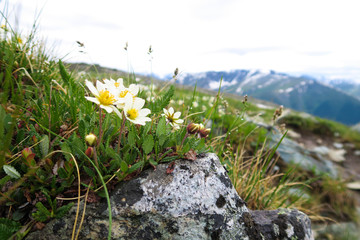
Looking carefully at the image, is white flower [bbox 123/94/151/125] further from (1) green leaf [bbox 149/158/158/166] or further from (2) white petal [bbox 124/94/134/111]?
(1) green leaf [bbox 149/158/158/166]

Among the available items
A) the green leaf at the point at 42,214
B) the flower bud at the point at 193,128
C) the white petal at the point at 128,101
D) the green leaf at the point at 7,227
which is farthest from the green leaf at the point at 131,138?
the green leaf at the point at 7,227

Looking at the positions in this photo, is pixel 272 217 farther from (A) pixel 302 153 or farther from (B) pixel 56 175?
(A) pixel 302 153

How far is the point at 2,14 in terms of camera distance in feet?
8.73

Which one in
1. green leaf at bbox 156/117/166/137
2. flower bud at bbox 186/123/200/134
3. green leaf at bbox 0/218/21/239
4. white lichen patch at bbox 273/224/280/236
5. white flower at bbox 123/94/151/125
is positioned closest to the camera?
green leaf at bbox 0/218/21/239

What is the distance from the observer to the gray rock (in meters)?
1.38

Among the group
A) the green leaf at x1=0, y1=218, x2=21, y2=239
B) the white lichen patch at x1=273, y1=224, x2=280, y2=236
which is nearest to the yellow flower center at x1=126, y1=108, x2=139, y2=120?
the green leaf at x1=0, y1=218, x2=21, y2=239

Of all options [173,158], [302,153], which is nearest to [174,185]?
[173,158]

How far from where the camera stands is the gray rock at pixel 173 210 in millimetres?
1382

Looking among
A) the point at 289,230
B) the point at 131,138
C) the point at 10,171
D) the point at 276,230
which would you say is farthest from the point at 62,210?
the point at 289,230

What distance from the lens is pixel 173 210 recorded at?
→ 4.80 ft

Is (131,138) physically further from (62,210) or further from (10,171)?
(10,171)

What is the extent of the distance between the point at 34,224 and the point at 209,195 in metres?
1.18

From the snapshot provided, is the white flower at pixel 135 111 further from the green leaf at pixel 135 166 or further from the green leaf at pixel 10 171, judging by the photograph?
the green leaf at pixel 10 171

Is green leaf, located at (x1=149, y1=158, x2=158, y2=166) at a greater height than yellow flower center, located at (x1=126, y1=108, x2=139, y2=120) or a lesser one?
lesser
